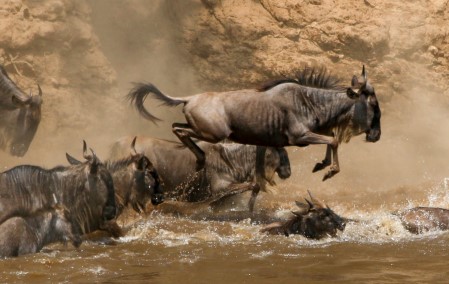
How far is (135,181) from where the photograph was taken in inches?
427

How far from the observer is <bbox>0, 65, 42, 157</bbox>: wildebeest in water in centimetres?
1323

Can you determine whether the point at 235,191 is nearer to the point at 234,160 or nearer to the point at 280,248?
the point at 234,160

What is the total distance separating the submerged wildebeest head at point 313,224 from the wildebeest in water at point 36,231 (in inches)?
79.8

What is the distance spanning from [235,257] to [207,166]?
3275mm

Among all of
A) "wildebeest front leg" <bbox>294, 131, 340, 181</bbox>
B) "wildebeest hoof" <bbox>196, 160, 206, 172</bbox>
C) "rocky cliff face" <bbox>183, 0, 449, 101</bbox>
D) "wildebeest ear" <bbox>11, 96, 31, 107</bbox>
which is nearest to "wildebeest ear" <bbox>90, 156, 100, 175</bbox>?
"wildebeest hoof" <bbox>196, 160, 206, 172</bbox>

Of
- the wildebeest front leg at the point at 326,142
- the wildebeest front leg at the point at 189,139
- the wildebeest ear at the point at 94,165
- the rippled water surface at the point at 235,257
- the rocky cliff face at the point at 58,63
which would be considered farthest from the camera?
the rocky cliff face at the point at 58,63

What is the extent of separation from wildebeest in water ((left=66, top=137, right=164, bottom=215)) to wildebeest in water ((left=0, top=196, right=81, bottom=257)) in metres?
1.30

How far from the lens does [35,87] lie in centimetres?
1458

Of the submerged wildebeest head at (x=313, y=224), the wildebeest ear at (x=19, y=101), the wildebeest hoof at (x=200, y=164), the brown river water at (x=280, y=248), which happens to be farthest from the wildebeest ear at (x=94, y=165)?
the wildebeest ear at (x=19, y=101)

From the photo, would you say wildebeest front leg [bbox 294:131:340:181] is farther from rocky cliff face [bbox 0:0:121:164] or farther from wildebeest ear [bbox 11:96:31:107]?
rocky cliff face [bbox 0:0:121:164]

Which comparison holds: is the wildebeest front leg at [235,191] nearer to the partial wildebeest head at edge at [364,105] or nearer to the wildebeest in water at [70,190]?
the partial wildebeest head at edge at [364,105]

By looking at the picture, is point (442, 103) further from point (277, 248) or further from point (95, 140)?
point (277, 248)

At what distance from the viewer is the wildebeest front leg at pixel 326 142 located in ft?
35.4

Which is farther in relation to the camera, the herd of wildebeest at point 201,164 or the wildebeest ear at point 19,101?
the wildebeest ear at point 19,101
